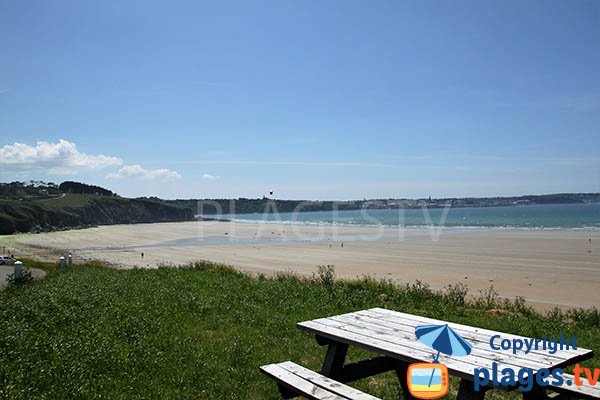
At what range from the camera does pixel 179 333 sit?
6516mm

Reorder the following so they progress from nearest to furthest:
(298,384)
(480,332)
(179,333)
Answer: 1. (298,384)
2. (480,332)
3. (179,333)

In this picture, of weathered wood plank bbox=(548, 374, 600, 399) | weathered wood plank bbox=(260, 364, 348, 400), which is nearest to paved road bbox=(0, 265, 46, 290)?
weathered wood plank bbox=(260, 364, 348, 400)

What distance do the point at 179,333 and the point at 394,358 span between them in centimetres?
366

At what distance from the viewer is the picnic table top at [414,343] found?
3.18 m

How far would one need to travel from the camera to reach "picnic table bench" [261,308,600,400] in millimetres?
3152

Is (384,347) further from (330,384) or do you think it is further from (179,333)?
(179,333)

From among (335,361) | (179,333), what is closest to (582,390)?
(335,361)

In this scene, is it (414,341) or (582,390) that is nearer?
(582,390)

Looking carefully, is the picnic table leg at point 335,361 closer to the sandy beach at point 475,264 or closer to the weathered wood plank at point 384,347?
the weathered wood plank at point 384,347

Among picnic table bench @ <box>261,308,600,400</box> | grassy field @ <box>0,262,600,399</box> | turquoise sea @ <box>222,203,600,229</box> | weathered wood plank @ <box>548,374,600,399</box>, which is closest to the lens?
weathered wood plank @ <box>548,374,600,399</box>

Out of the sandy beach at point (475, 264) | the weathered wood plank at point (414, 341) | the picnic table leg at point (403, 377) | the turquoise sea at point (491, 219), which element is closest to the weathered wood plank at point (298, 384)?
the weathered wood plank at point (414, 341)

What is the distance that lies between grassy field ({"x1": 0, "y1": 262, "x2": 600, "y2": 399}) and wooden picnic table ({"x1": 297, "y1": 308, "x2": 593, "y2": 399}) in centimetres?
66

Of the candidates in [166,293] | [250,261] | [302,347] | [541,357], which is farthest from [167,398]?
[250,261]

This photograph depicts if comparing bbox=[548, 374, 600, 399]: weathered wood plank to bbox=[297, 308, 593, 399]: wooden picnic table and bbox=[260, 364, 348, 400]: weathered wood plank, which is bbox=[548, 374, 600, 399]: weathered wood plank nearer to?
bbox=[297, 308, 593, 399]: wooden picnic table
